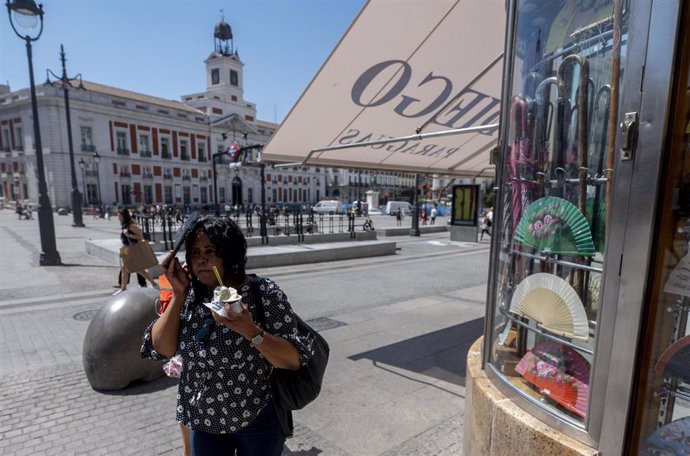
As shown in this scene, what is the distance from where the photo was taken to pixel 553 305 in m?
2.02

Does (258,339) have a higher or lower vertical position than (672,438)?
higher

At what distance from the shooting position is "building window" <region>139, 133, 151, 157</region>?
55375mm

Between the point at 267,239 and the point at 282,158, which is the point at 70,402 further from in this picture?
the point at 267,239

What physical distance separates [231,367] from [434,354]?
3.76 m

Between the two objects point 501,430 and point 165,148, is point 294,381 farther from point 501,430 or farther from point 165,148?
point 165,148

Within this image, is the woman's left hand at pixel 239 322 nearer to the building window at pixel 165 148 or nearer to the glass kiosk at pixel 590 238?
the glass kiosk at pixel 590 238

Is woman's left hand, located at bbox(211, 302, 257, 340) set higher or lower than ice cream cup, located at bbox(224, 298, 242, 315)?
lower

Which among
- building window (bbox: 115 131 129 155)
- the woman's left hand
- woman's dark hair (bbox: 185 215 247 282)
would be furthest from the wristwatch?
building window (bbox: 115 131 129 155)

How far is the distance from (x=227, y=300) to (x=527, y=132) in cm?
185

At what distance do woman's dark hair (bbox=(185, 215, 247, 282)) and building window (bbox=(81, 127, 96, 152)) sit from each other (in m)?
57.4

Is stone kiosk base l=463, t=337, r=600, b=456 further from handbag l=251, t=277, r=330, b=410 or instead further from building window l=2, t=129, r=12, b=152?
building window l=2, t=129, r=12, b=152

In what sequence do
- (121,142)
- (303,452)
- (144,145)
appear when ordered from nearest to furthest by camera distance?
(303,452) < (121,142) < (144,145)

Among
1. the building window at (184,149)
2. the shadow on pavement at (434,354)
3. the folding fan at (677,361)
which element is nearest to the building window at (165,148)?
the building window at (184,149)

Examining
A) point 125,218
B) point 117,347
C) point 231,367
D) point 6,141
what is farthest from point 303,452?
point 6,141
